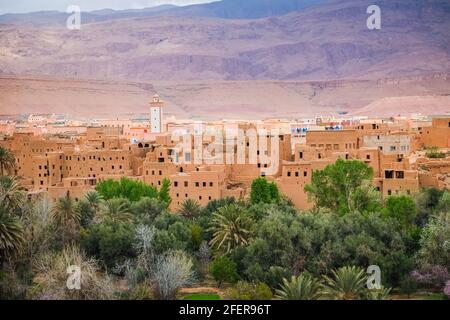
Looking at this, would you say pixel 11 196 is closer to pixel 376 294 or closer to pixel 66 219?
pixel 66 219

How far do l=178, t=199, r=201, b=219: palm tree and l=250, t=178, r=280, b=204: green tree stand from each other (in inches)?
85.0

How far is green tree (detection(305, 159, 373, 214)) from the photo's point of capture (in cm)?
3388

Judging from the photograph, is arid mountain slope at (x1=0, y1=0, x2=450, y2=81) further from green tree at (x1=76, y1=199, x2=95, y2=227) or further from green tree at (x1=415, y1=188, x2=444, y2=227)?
green tree at (x1=76, y1=199, x2=95, y2=227)

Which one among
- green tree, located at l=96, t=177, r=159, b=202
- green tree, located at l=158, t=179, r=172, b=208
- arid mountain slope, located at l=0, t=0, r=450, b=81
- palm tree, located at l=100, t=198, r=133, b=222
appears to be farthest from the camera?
arid mountain slope, located at l=0, t=0, r=450, b=81

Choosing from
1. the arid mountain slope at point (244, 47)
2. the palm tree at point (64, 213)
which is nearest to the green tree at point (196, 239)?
the palm tree at point (64, 213)

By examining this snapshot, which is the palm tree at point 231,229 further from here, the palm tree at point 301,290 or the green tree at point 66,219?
the palm tree at point 301,290

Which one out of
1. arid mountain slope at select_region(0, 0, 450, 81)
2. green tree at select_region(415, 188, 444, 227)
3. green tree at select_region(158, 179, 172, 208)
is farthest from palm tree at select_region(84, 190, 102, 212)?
arid mountain slope at select_region(0, 0, 450, 81)

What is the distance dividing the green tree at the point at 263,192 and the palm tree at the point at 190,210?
2.16 m

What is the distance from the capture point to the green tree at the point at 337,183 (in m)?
33.9

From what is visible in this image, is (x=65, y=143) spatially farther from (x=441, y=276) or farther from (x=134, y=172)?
(x=441, y=276)

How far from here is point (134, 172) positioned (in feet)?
141

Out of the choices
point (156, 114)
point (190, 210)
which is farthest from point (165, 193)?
point (156, 114)

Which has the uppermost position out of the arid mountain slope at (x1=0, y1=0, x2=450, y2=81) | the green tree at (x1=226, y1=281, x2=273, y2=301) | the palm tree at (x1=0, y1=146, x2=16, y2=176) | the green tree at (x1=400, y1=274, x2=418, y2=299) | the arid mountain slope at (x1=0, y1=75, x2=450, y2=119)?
the arid mountain slope at (x1=0, y1=0, x2=450, y2=81)
